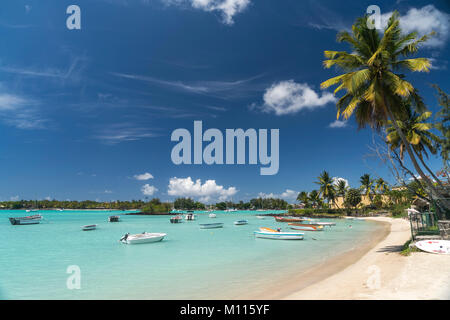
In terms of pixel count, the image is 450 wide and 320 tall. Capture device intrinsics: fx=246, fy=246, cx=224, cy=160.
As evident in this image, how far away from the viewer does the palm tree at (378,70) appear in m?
12.1

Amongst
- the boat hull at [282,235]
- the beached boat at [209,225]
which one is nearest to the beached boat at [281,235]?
the boat hull at [282,235]

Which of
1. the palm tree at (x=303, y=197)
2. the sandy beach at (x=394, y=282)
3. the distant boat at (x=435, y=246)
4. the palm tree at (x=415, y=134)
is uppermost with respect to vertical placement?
the palm tree at (x=415, y=134)

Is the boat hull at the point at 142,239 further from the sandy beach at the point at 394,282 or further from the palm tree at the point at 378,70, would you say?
the palm tree at the point at 378,70

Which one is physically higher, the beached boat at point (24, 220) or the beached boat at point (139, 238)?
the beached boat at point (139, 238)

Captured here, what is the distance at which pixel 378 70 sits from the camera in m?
12.5

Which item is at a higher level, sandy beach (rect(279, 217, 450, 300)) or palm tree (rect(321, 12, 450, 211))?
palm tree (rect(321, 12, 450, 211))

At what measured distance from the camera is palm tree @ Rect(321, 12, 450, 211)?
12.1m

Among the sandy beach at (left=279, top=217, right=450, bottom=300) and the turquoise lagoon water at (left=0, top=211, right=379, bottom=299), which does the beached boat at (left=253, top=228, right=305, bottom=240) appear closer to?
the turquoise lagoon water at (left=0, top=211, right=379, bottom=299)

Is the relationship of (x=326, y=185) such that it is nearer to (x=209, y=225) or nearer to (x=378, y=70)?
(x=209, y=225)

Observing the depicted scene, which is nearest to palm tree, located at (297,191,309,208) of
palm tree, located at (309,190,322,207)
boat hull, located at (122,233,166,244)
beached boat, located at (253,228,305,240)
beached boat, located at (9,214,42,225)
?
palm tree, located at (309,190,322,207)

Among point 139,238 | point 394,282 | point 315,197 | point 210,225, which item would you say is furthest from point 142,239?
point 315,197

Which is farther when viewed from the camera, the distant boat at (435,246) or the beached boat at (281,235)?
the beached boat at (281,235)
